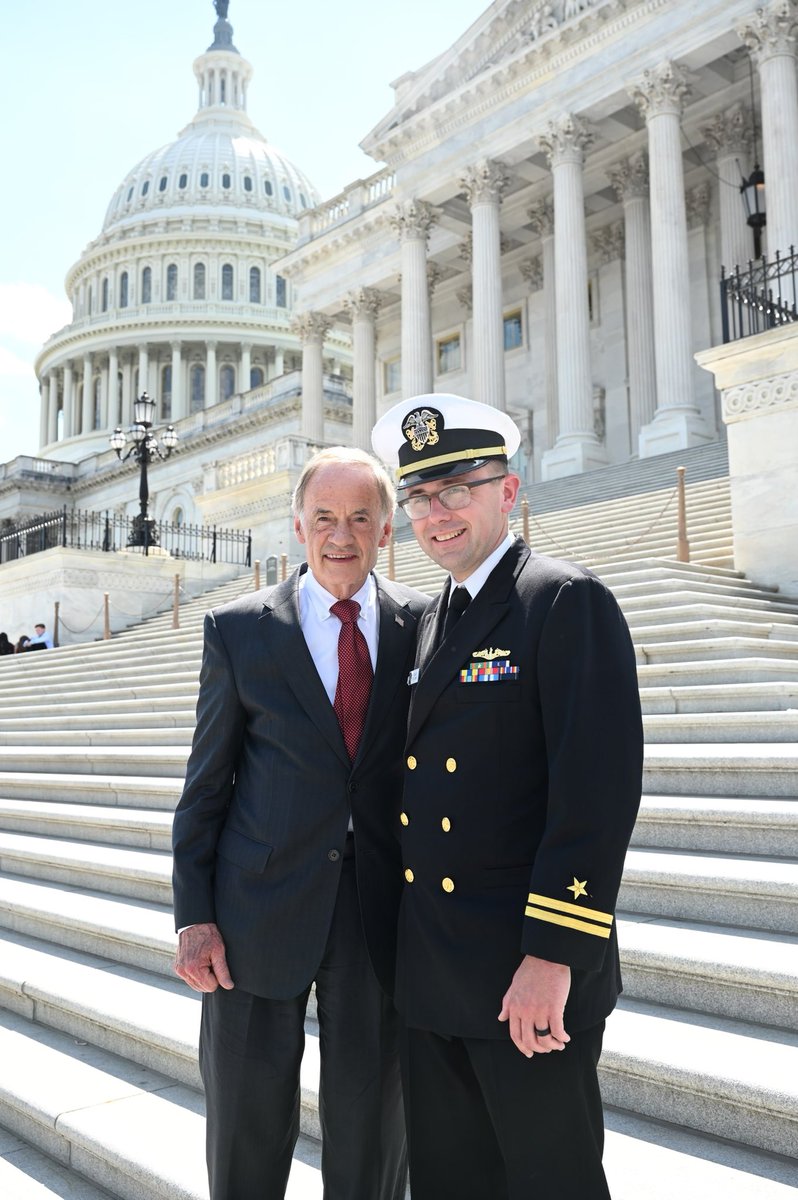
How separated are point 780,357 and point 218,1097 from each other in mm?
9656

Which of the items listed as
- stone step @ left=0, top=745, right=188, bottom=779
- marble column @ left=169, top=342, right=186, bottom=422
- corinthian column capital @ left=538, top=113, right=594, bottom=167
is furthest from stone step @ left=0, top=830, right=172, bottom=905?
marble column @ left=169, top=342, right=186, bottom=422

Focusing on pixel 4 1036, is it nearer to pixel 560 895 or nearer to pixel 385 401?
pixel 560 895

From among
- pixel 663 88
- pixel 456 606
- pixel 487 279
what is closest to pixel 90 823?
pixel 456 606

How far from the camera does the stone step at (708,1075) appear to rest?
3.12 m

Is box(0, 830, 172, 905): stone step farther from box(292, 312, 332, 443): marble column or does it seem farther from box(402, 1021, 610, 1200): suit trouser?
box(292, 312, 332, 443): marble column

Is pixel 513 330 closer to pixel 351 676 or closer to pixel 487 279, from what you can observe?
pixel 487 279

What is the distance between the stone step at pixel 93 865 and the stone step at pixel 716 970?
9.66ft

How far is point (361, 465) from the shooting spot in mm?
2990

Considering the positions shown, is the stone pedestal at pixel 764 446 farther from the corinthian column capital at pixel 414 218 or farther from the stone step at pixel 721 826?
the corinthian column capital at pixel 414 218

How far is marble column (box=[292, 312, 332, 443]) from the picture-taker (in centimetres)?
3753

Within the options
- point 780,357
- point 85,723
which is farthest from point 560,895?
point 85,723

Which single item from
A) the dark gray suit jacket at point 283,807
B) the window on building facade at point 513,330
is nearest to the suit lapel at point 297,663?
the dark gray suit jacket at point 283,807

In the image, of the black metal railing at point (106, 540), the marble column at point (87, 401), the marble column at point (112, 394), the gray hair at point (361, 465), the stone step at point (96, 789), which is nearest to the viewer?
the gray hair at point (361, 465)

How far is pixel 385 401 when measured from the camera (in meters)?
39.8
